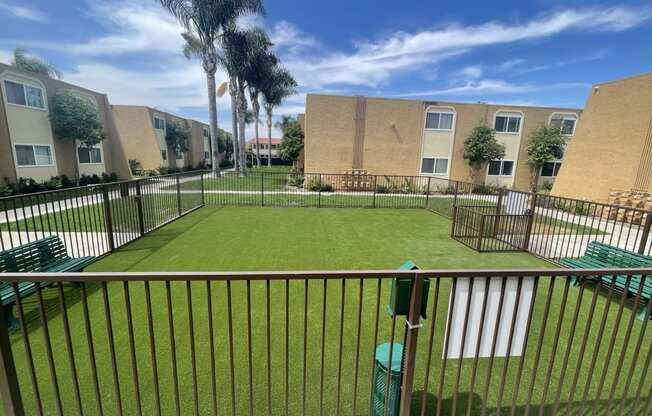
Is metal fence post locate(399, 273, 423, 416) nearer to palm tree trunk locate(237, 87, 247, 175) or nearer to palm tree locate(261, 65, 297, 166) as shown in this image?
palm tree trunk locate(237, 87, 247, 175)

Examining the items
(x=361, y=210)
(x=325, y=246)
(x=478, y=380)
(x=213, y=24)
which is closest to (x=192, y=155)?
(x=213, y=24)

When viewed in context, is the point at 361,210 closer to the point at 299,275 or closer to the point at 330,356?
the point at 330,356

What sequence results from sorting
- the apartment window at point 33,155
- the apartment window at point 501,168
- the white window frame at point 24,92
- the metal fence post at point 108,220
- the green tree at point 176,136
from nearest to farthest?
the metal fence post at point 108,220 < the white window frame at point 24,92 < the apartment window at point 33,155 < the apartment window at point 501,168 < the green tree at point 176,136

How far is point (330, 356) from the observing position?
306cm

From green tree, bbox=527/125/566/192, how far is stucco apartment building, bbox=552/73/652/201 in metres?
5.07

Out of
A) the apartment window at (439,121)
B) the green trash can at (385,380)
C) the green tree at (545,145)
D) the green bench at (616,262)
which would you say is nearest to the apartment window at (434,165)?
the apartment window at (439,121)

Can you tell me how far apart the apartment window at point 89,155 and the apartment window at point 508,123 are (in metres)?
27.1

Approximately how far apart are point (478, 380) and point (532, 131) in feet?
73.7

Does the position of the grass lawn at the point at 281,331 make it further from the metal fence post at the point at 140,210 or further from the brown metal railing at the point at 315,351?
the metal fence post at the point at 140,210

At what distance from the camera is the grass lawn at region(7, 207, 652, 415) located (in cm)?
260

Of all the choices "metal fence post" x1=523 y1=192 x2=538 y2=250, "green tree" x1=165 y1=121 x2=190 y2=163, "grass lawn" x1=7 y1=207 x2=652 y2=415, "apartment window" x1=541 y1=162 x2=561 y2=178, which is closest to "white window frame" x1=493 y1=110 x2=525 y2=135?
"apartment window" x1=541 y1=162 x2=561 y2=178

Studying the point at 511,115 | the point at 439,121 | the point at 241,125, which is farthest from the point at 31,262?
the point at 511,115

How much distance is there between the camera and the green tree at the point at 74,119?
1631 cm

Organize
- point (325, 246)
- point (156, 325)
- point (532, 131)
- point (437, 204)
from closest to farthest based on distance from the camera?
point (156, 325) < point (325, 246) < point (437, 204) < point (532, 131)
